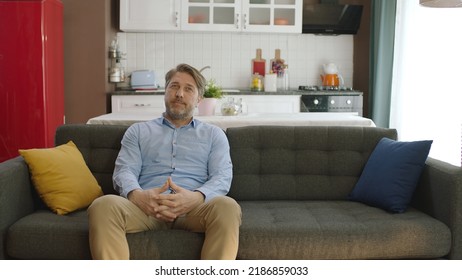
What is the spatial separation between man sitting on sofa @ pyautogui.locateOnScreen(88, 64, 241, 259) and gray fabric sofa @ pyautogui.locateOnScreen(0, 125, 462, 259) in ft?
0.32

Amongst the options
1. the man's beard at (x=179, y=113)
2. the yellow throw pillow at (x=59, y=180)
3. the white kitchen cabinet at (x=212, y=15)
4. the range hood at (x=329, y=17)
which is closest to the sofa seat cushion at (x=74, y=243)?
the yellow throw pillow at (x=59, y=180)

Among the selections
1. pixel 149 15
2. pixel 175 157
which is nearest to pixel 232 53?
pixel 149 15

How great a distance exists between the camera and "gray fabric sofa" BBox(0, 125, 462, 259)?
248 cm

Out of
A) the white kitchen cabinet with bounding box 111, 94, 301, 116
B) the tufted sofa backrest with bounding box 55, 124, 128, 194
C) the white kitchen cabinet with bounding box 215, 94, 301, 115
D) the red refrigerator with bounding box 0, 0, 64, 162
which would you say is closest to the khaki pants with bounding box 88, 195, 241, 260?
the tufted sofa backrest with bounding box 55, 124, 128, 194

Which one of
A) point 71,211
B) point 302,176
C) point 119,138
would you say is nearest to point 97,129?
point 119,138

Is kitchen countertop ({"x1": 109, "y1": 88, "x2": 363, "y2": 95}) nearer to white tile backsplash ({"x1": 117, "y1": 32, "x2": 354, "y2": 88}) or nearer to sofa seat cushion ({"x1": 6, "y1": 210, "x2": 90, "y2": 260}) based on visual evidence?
white tile backsplash ({"x1": 117, "y1": 32, "x2": 354, "y2": 88})

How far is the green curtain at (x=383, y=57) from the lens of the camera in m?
5.54

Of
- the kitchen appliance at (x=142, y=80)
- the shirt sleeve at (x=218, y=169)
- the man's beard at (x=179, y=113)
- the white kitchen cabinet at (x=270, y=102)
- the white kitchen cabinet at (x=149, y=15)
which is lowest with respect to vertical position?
the shirt sleeve at (x=218, y=169)

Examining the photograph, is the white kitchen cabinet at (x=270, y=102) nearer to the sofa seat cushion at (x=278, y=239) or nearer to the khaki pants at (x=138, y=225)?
the sofa seat cushion at (x=278, y=239)

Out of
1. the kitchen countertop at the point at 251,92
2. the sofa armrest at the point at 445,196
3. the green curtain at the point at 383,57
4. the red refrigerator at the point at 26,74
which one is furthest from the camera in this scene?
the kitchen countertop at the point at 251,92

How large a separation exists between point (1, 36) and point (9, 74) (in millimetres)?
320

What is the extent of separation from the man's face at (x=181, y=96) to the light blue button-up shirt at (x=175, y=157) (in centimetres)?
7

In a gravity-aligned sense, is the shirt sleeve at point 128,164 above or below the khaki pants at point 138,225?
above

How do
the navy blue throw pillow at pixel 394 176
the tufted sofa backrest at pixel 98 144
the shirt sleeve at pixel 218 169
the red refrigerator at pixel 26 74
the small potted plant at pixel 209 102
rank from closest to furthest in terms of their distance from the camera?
the shirt sleeve at pixel 218 169 < the navy blue throw pillow at pixel 394 176 < the tufted sofa backrest at pixel 98 144 < the small potted plant at pixel 209 102 < the red refrigerator at pixel 26 74
